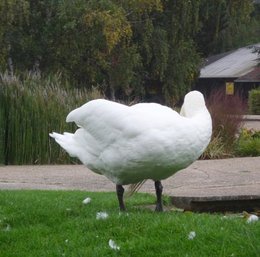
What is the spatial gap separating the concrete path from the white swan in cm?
152

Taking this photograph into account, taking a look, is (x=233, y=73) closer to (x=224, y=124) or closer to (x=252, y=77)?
(x=252, y=77)

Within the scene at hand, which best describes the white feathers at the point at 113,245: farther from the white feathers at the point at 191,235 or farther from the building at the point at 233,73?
the building at the point at 233,73

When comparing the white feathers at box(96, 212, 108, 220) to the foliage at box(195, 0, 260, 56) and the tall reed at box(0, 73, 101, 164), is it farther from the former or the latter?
the foliage at box(195, 0, 260, 56)

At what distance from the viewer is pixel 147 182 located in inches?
505

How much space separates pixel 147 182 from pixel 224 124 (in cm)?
782

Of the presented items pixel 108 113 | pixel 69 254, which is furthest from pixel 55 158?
pixel 69 254

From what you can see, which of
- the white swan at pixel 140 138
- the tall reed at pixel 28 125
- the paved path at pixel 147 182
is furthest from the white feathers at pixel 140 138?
the tall reed at pixel 28 125

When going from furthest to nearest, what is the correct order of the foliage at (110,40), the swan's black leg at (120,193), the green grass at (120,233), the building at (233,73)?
the building at (233,73), the foliage at (110,40), the swan's black leg at (120,193), the green grass at (120,233)

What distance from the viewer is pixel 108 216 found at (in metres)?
7.36

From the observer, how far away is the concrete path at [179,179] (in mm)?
9781

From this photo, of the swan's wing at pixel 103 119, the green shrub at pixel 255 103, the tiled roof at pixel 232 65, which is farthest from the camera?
the tiled roof at pixel 232 65

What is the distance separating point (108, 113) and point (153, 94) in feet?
125

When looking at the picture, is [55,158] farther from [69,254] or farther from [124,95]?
[124,95]

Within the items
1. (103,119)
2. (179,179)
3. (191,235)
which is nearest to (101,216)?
(103,119)
